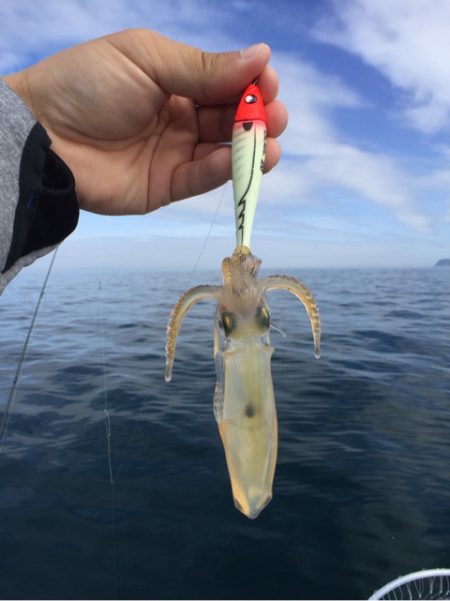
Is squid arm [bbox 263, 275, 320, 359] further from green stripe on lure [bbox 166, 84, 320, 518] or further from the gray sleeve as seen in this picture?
the gray sleeve

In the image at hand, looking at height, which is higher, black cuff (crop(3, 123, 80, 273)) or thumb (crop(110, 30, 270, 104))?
thumb (crop(110, 30, 270, 104))

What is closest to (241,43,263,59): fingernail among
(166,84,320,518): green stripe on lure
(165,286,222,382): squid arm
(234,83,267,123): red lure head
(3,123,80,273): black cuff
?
(234,83,267,123): red lure head

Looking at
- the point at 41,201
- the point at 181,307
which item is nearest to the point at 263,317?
the point at 181,307

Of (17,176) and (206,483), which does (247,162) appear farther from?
(206,483)

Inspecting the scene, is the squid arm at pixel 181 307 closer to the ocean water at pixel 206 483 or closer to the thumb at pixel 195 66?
the thumb at pixel 195 66

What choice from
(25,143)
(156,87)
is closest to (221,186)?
(156,87)

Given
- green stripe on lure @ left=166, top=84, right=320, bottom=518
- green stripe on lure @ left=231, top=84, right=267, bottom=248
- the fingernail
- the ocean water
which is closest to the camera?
green stripe on lure @ left=166, top=84, right=320, bottom=518

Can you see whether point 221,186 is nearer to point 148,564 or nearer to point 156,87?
point 156,87

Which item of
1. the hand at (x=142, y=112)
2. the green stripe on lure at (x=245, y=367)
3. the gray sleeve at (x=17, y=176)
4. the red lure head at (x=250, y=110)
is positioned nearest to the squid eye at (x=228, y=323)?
the green stripe on lure at (x=245, y=367)
